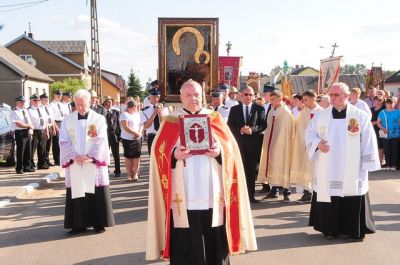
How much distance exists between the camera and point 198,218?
4.88m

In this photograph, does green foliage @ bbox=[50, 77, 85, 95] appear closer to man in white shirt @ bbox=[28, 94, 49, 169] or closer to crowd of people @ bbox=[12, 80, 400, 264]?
man in white shirt @ bbox=[28, 94, 49, 169]

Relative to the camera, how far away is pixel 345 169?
273 inches

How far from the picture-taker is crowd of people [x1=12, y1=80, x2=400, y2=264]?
4.91 meters

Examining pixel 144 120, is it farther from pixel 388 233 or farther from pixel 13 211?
pixel 388 233

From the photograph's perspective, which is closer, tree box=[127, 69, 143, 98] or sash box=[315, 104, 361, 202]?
sash box=[315, 104, 361, 202]

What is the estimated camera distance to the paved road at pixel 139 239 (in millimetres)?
6242

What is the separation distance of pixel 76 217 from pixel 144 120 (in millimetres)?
4171

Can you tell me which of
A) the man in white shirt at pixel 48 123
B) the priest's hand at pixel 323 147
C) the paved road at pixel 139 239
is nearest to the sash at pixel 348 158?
the priest's hand at pixel 323 147

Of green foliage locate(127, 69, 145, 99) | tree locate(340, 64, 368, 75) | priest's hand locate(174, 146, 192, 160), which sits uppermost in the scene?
tree locate(340, 64, 368, 75)

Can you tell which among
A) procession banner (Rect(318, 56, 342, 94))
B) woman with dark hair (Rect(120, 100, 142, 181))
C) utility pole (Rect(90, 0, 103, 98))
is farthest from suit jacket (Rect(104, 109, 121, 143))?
utility pole (Rect(90, 0, 103, 98))

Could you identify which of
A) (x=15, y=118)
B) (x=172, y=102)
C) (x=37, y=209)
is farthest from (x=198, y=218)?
(x=15, y=118)

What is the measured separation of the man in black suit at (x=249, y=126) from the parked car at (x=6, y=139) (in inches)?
314

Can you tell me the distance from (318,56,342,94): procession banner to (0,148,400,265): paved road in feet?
12.7

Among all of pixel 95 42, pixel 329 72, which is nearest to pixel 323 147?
pixel 329 72
